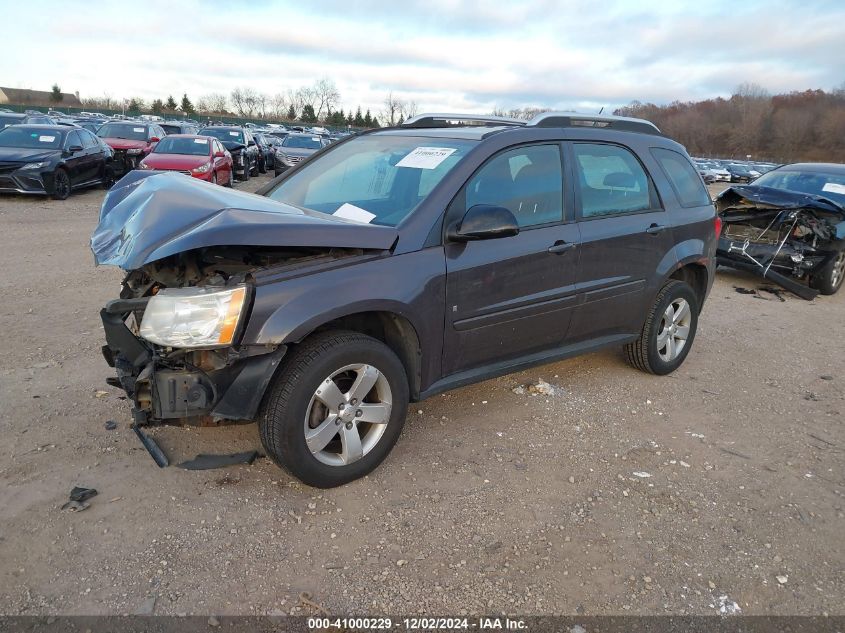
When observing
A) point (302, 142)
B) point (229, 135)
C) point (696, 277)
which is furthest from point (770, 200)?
point (229, 135)

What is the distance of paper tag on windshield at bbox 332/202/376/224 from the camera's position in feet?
11.4

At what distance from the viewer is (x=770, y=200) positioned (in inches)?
324

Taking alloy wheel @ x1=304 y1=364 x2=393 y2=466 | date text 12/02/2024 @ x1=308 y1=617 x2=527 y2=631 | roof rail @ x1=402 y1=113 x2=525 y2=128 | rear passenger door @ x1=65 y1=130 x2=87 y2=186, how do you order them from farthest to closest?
rear passenger door @ x1=65 y1=130 x2=87 y2=186 < roof rail @ x1=402 y1=113 x2=525 y2=128 < alloy wheel @ x1=304 y1=364 x2=393 y2=466 < date text 12/02/2024 @ x1=308 y1=617 x2=527 y2=631

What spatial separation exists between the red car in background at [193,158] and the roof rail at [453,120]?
975 centimetres

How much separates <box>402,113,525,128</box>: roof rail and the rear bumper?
2.28 meters

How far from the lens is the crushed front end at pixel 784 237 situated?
801cm

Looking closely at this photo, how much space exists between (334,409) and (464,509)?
2.65 feet

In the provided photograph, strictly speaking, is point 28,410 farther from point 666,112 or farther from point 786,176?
point 666,112

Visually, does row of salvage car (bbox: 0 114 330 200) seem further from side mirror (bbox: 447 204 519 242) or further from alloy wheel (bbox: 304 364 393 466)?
alloy wheel (bbox: 304 364 393 466)

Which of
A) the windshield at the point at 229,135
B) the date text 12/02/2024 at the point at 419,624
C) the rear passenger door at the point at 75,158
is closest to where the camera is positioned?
the date text 12/02/2024 at the point at 419,624

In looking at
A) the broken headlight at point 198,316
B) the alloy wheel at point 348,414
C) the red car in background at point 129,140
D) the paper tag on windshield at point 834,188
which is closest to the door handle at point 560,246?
the alloy wheel at point 348,414

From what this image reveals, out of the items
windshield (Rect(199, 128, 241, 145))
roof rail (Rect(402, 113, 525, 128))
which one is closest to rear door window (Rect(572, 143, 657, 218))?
roof rail (Rect(402, 113, 525, 128))

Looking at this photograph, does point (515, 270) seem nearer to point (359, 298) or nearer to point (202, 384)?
point (359, 298)

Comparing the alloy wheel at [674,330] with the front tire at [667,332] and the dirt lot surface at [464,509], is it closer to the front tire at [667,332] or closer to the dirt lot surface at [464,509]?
the front tire at [667,332]
